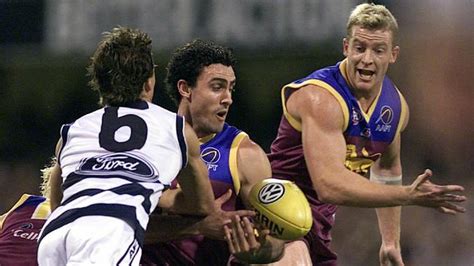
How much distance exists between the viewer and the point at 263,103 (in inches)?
364

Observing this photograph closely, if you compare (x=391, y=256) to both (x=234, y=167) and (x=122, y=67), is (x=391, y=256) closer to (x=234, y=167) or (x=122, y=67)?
(x=234, y=167)

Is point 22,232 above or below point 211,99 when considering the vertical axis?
below

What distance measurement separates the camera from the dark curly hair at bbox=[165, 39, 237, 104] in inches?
205

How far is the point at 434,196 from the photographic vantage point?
177 inches

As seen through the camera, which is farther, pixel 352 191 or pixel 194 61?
pixel 194 61

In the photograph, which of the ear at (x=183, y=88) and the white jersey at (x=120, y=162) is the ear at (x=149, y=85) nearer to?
the white jersey at (x=120, y=162)

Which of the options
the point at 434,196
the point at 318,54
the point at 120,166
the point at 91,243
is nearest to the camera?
the point at 91,243

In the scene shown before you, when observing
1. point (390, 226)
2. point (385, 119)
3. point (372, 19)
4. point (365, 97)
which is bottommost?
point (390, 226)

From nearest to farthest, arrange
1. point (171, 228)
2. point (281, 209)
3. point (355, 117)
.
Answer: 1. point (281, 209)
2. point (171, 228)
3. point (355, 117)

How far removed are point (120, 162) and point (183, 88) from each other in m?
1.20

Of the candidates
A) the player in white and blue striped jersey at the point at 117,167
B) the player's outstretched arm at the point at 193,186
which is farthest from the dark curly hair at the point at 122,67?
the player's outstretched arm at the point at 193,186

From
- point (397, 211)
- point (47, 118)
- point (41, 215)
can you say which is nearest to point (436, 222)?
point (397, 211)

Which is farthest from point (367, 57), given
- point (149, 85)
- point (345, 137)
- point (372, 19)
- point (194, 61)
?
point (149, 85)

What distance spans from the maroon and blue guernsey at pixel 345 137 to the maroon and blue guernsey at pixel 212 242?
18.7 inches
